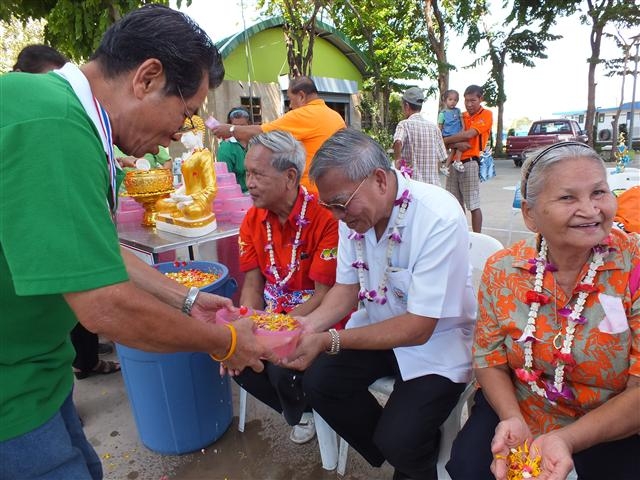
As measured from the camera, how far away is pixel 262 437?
2.72 metres

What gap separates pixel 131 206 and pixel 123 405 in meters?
1.84

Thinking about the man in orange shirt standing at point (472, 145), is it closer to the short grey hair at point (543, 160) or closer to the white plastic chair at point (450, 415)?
the white plastic chair at point (450, 415)

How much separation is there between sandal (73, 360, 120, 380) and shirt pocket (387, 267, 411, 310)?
8.53ft

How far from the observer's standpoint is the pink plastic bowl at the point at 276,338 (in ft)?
5.89

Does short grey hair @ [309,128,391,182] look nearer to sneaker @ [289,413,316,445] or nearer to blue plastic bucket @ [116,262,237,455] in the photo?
blue plastic bucket @ [116,262,237,455]

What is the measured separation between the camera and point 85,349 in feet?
11.2

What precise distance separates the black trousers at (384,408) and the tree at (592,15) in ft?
58.4

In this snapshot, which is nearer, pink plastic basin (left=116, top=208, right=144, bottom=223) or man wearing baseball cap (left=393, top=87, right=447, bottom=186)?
pink plastic basin (left=116, top=208, right=144, bottom=223)

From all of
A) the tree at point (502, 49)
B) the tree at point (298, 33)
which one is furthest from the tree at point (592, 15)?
the tree at point (298, 33)

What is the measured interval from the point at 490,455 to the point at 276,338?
0.93 m

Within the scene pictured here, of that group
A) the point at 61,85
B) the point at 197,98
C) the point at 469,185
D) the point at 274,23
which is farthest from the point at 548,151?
the point at 274,23

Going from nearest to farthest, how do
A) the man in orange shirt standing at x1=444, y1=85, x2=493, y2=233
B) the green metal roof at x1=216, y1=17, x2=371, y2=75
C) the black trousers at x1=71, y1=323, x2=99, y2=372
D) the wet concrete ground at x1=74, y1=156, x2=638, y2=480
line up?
the wet concrete ground at x1=74, y1=156, x2=638, y2=480 < the black trousers at x1=71, y1=323, x2=99, y2=372 < the man in orange shirt standing at x1=444, y1=85, x2=493, y2=233 < the green metal roof at x1=216, y1=17, x2=371, y2=75

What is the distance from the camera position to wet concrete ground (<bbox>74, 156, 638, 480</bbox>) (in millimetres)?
2434

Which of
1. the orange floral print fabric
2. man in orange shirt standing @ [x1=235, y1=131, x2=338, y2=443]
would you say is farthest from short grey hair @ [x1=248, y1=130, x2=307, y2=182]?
the orange floral print fabric
